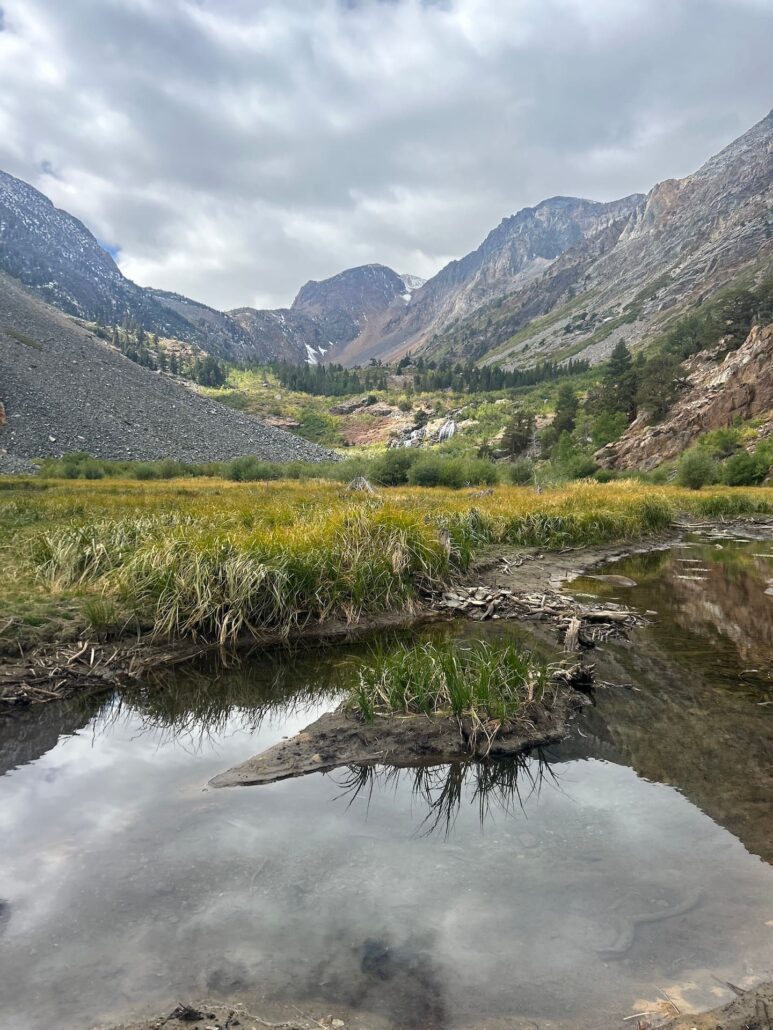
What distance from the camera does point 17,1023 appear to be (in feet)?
9.27

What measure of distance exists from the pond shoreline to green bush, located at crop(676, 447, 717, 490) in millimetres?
27098

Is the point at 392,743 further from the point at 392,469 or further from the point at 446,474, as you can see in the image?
the point at 392,469

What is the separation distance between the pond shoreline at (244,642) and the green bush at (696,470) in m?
27.1

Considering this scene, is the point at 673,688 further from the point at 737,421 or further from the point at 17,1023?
the point at 737,421

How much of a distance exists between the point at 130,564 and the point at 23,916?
6.85 m

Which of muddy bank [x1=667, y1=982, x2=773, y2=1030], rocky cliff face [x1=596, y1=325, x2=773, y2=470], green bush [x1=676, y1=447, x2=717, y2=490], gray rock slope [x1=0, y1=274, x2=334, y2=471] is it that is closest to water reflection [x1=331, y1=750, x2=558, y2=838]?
muddy bank [x1=667, y1=982, x2=773, y2=1030]

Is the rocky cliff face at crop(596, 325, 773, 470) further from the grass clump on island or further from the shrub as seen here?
the grass clump on island

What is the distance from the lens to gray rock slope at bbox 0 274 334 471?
57094 millimetres

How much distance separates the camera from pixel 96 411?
64.9 meters

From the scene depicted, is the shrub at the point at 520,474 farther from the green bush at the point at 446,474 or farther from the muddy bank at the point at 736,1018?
the muddy bank at the point at 736,1018

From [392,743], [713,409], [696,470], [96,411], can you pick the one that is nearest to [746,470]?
[696,470]

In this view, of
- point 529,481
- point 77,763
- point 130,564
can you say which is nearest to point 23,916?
point 77,763

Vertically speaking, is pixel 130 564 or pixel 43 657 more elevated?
pixel 130 564

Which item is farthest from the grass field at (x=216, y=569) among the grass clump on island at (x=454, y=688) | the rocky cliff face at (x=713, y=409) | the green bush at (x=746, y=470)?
the rocky cliff face at (x=713, y=409)
